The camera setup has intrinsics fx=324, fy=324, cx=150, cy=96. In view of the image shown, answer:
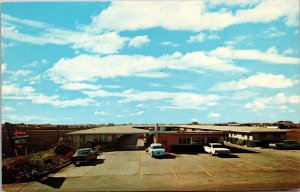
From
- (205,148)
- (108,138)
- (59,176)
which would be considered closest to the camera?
(59,176)

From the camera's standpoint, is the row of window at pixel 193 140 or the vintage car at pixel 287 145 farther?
the vintage car at pixel 287 145

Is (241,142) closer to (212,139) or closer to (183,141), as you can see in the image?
(212,139)

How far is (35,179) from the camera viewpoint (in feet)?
77.0

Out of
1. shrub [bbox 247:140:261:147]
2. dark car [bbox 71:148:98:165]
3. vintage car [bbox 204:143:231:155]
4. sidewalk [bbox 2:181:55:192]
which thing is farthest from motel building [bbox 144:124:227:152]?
sidewalk [bbox 2:181:55:192]

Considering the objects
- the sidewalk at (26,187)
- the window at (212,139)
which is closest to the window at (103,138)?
the window at (212,139)

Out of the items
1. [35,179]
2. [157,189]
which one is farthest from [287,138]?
[35,179]

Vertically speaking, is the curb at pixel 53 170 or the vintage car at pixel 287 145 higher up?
the vintage car at pixel 287 145

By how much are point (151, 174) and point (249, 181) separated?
23.7 ft

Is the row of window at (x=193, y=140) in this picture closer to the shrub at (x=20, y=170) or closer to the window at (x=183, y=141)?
the window at (x=183, y=141)

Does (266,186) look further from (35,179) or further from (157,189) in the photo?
(35,179)

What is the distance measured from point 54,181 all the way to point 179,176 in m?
8.97

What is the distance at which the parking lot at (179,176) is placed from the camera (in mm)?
20781

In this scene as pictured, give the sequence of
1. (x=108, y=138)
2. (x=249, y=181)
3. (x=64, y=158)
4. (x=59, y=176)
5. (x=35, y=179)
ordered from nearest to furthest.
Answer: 1. (x=249, y=181)
2. (x=35, y=179)
3. (x=59, y=176)
4. (x=64, y=158)
5. (x=108, y=138)

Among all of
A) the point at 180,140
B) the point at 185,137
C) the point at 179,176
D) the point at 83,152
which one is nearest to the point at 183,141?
the point at 180,140
